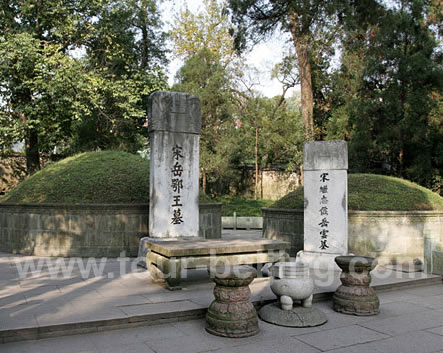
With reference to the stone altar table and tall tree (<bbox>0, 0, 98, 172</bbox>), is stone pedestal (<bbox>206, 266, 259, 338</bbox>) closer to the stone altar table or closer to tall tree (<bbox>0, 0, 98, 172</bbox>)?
the stone altar table

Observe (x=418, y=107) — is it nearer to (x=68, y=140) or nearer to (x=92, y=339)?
(x=92, y=339)

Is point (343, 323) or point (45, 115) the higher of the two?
point (45, 115)

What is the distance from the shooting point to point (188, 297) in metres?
5.88

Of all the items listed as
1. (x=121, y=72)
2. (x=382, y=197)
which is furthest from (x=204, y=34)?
(x=382, y=197)

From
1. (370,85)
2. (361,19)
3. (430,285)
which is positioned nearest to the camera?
(430,285)

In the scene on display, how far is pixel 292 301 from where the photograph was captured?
5.19 m

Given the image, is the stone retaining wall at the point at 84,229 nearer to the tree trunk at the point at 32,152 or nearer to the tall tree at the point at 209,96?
the tree trunk at the point at 32,152

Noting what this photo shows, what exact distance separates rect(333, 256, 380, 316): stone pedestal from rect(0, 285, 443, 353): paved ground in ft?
0.41

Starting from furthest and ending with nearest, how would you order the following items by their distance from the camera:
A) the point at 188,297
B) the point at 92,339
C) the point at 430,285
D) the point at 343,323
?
the point at 430,285, the point at 188,297, the point at 343,323, the point at 92,339

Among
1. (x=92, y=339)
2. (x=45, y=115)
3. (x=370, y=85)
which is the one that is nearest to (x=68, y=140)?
(x=45, y=115)

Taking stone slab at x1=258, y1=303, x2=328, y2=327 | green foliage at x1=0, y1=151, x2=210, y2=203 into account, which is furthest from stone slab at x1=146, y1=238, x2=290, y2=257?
green foliage at x1=0, y1=151, x2=210, y2=203

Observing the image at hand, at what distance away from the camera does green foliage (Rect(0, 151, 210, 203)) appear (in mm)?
10359

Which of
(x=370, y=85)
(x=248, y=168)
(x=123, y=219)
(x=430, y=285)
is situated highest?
(x=370, y=85)

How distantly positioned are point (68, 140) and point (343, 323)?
1910cm
